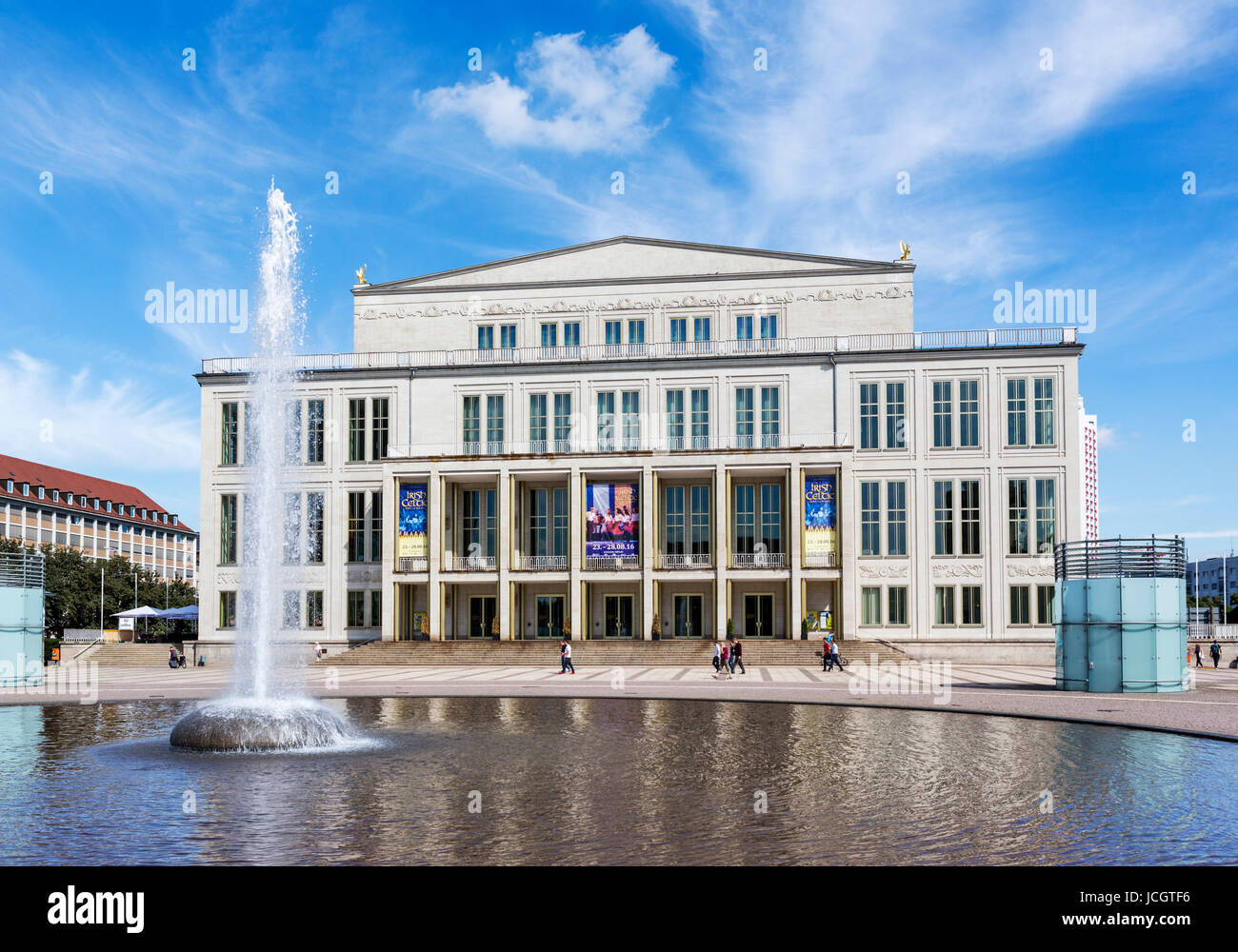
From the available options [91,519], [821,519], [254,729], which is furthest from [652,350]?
[91,519]

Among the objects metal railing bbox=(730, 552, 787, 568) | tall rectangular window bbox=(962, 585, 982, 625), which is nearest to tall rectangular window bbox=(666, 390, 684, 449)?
metal railing bbox=(730, 552, 787, 568)

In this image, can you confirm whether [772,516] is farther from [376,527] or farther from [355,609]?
[355,609]

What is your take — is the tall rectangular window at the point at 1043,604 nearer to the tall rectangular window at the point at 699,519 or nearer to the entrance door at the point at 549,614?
the tall rectangular window at the point at 699,519

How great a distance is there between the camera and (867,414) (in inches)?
2320

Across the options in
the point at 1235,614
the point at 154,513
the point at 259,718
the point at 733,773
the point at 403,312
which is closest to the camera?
the point at 733,773

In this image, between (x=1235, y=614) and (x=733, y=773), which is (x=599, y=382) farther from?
(x=1235, y=614)

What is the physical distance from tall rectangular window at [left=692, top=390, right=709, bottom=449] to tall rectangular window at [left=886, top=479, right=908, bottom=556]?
10271 millimetres

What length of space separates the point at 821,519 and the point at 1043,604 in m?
12.8

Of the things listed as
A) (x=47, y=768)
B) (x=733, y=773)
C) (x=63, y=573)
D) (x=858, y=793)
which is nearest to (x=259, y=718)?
(x=47, y=768)

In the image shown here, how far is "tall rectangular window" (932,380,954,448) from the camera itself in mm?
58250
